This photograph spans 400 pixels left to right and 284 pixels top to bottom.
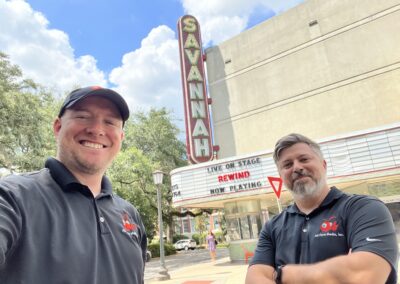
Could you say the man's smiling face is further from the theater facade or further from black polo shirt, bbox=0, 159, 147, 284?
the theater facade

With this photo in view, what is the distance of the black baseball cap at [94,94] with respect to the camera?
1.97 meters

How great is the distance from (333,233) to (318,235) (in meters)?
0.11

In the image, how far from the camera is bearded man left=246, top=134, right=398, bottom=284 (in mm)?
2088

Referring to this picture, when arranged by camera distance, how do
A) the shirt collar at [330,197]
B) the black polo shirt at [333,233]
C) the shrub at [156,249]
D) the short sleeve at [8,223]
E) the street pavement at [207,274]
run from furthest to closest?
the shrub at [156,249], the street pavement at [207,274], the shirt collar at [330,197], the black polo shirt at [333,233], the short sleeve at [8,223]

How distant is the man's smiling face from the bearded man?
151 cm

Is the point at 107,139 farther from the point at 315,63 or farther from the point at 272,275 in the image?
the point at 315,63

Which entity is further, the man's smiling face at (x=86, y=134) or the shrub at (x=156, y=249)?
the shrub at (x=156, y=249)

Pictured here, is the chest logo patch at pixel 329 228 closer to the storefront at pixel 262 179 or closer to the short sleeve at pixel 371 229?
the short sleeve at pixel 371 229

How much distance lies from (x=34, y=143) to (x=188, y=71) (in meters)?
9.92

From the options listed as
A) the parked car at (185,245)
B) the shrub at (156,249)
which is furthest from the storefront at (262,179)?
the parked car at (185,245)

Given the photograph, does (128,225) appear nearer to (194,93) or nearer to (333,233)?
(333,233)

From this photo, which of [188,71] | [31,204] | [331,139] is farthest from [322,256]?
[188,71]

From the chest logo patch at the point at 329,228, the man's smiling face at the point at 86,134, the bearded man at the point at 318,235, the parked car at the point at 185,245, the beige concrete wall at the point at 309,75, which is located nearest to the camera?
the man's smiling face at the point at 86,134

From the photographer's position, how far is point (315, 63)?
1872 cm
